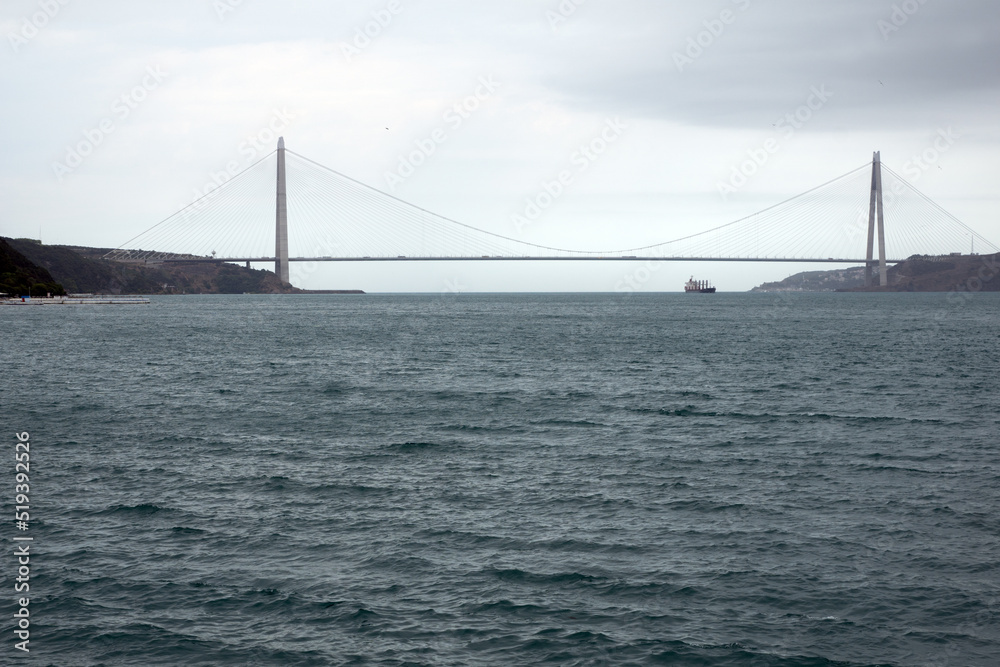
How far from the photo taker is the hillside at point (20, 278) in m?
113

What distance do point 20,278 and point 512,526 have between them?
12568 cm

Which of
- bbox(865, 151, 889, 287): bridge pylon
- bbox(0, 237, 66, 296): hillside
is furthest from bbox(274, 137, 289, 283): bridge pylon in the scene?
bbox(865, 151, 889, 287): bridge pylon

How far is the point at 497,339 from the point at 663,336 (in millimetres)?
12567

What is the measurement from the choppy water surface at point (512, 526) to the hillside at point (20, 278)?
100 m

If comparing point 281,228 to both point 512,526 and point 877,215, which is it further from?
point 512,526

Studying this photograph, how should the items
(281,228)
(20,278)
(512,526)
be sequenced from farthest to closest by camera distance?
(281,228)
(20,278)
(512,526)

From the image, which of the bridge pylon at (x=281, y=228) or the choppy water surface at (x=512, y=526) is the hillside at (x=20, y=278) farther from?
the choppy water surface at (x=512, y=526)

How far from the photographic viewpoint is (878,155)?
15275 cm

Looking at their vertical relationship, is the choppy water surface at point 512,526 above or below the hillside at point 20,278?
below

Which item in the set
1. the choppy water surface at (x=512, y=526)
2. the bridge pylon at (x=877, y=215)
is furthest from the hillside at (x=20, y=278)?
the bridge pylon at (x=877, y=215)

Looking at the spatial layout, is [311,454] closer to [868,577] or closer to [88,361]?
A: [868,577]

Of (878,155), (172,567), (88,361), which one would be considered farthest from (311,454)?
(878,155)

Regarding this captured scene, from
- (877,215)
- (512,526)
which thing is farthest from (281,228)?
(512,526)

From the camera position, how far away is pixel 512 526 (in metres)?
12.1
